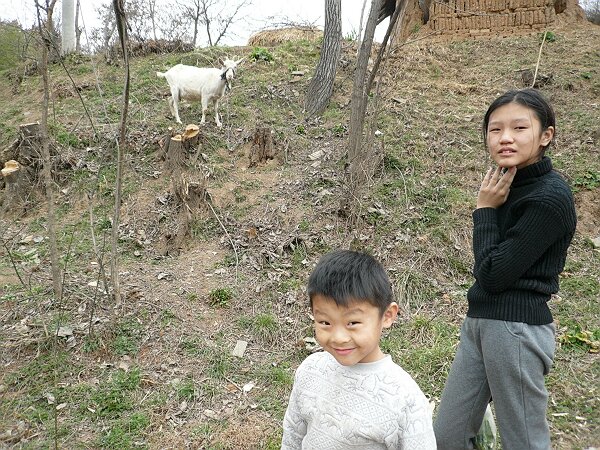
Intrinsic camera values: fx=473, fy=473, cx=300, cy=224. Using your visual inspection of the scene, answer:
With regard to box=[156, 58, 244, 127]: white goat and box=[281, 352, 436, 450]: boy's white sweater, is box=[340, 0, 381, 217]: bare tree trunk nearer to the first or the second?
box=[156, 58, 244, 127]: white goat

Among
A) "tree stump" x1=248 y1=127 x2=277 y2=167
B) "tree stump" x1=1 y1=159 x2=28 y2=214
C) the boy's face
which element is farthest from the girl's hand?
"tree stump" x1=1 y1=159 x2=28 y2=214

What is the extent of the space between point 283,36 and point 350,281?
1182 cm

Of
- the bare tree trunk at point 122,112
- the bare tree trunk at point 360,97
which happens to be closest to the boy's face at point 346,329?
the bare tree trunk at point 122,112

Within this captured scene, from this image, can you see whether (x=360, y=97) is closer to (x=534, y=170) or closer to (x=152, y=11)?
(x=534, y=170)

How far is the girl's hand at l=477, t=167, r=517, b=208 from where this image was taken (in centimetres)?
177

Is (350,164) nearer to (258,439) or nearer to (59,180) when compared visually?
(258,439)

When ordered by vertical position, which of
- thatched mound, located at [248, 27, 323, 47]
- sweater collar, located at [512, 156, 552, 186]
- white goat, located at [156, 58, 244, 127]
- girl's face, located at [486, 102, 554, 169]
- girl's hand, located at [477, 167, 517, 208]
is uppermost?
thatched mound, located at [248, 27, 323, 47]

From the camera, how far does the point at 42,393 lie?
3361 millimetres

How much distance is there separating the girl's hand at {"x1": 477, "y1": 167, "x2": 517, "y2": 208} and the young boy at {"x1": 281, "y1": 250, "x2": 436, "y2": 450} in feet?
1.92

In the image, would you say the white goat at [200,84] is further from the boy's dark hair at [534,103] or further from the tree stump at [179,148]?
the boy's dark hair at [534,103]

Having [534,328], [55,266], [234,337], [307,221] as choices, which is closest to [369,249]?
[307,221]

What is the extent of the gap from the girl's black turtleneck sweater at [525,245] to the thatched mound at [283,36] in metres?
11.1

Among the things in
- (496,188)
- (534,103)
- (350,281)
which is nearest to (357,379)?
(350,281)

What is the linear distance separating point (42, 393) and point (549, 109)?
3582 millimetres
